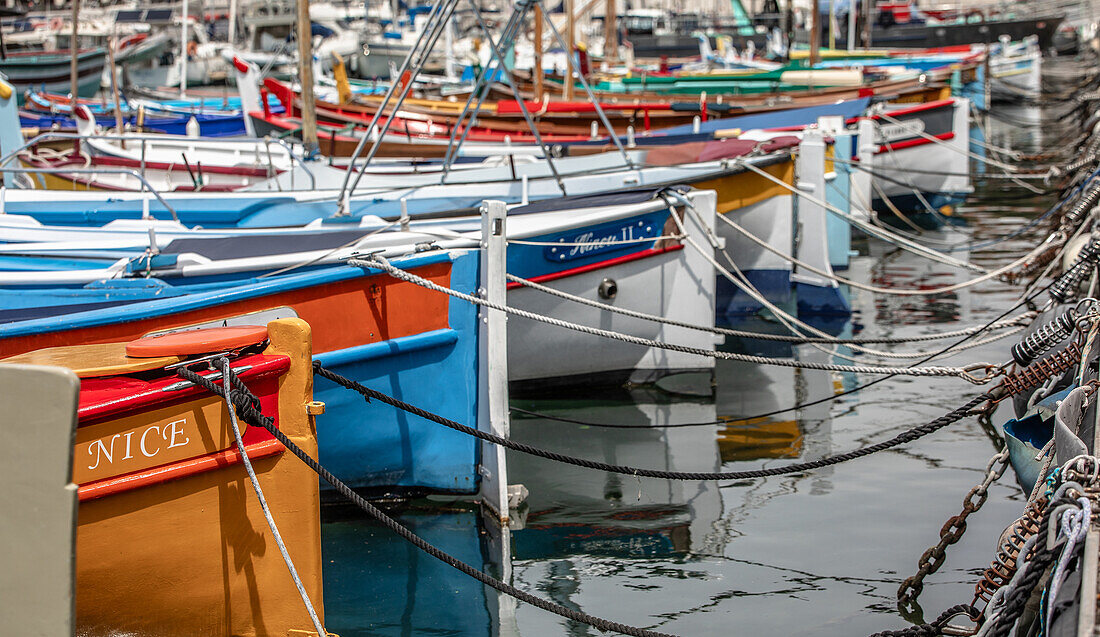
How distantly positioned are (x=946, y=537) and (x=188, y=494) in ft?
11.0

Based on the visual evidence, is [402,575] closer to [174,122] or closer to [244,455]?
[244,455]

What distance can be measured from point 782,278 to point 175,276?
6.59 m

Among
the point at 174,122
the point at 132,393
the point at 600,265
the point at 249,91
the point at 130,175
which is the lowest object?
the point at 600,265

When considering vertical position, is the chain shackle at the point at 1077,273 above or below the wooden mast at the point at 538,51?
below

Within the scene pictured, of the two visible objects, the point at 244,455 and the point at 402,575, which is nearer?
the point at 244,455

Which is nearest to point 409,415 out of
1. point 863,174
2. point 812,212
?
point 812,212

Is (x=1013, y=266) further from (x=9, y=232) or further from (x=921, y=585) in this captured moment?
(x=9, y=232)

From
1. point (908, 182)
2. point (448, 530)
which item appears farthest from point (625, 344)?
point (908, 182)

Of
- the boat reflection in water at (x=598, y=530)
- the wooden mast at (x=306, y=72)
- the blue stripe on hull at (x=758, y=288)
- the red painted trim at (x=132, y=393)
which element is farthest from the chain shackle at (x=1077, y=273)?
the wooden mast at (x=306, y=72)

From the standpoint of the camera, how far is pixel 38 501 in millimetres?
2787

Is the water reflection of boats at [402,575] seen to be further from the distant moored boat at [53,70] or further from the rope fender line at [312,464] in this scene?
the distant moored boat at [53,70]

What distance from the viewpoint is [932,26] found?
163 ft

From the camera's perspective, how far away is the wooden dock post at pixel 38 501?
8.96 ft

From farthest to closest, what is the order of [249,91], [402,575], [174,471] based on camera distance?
[249,91] < [402,575] < [174,471]
